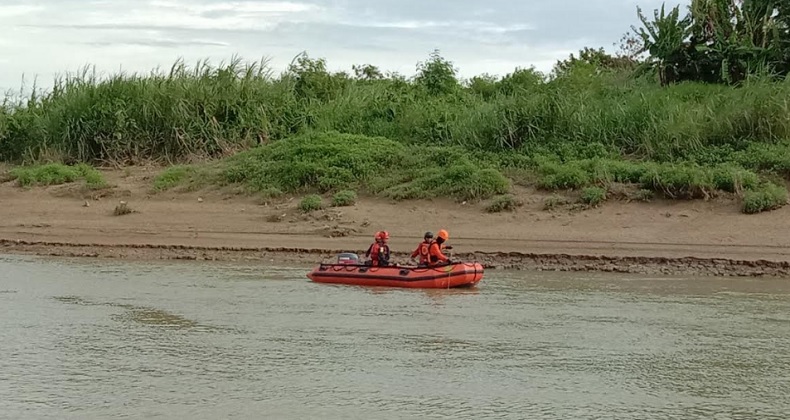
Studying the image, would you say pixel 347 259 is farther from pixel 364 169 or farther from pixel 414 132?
pixel 414 132

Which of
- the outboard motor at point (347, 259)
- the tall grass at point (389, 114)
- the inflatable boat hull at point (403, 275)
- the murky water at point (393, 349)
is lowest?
the murky water at point (393, 349)

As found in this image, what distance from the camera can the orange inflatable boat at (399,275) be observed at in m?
14.5

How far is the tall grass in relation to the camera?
2033cm

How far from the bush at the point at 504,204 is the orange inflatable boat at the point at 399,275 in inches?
158

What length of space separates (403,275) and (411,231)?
3454mm

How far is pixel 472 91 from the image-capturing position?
26.9 metres

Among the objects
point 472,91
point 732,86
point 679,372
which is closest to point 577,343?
point 679,372

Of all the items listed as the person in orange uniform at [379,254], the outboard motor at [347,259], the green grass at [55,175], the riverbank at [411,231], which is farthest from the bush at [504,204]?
the green grass at [55,175]

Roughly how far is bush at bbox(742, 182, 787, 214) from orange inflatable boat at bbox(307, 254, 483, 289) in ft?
17.7

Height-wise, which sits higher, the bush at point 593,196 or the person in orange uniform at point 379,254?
the bush at point 593,196

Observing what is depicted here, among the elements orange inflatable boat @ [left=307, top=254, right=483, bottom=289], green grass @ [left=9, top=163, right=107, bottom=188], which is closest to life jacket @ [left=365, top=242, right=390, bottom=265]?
orange inflatable boat @ [left=307, top=254, right=483, bottom=289]

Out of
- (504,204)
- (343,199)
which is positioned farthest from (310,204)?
(504,204)

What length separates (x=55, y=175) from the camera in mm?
22234

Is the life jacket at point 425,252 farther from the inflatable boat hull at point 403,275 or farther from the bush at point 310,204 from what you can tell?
the bush at point 310,204
